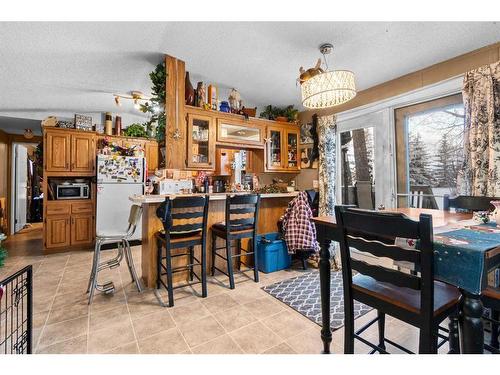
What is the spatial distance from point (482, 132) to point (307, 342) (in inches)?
95.4

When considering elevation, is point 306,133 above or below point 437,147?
above

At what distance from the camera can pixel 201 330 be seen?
1.82 meters

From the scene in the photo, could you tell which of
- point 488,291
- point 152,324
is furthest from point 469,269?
point 152,324

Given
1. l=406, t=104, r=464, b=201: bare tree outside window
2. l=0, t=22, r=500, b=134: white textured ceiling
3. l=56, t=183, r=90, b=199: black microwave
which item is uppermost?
l=0, t=22, r=500, b=134: white textured ceiling

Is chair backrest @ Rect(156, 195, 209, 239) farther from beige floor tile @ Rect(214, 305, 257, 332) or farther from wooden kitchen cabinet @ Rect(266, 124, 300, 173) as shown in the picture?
wooden kitchen cabinet @ Rect(266, 124, 300, 173)

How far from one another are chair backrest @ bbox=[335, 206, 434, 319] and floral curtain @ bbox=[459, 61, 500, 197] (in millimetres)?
1794

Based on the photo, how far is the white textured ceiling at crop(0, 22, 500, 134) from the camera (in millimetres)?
2119

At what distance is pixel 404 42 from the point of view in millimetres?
2301

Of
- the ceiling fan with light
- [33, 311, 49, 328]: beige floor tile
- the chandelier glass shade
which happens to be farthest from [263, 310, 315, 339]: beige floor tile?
the ceiling fan with light

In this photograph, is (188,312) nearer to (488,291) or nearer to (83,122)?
(488,291)

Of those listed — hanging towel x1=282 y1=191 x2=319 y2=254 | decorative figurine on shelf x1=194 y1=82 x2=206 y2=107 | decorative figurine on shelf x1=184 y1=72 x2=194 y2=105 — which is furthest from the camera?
decorative figurine on shelf x1=194 y1=82 x2=206 y2=107

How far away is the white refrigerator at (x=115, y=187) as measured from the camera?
4.05 metres

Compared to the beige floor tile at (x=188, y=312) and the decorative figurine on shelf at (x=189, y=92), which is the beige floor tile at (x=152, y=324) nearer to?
the beige floor tile at (x=188, y=312)

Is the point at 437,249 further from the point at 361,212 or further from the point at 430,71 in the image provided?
the point at 430,71
